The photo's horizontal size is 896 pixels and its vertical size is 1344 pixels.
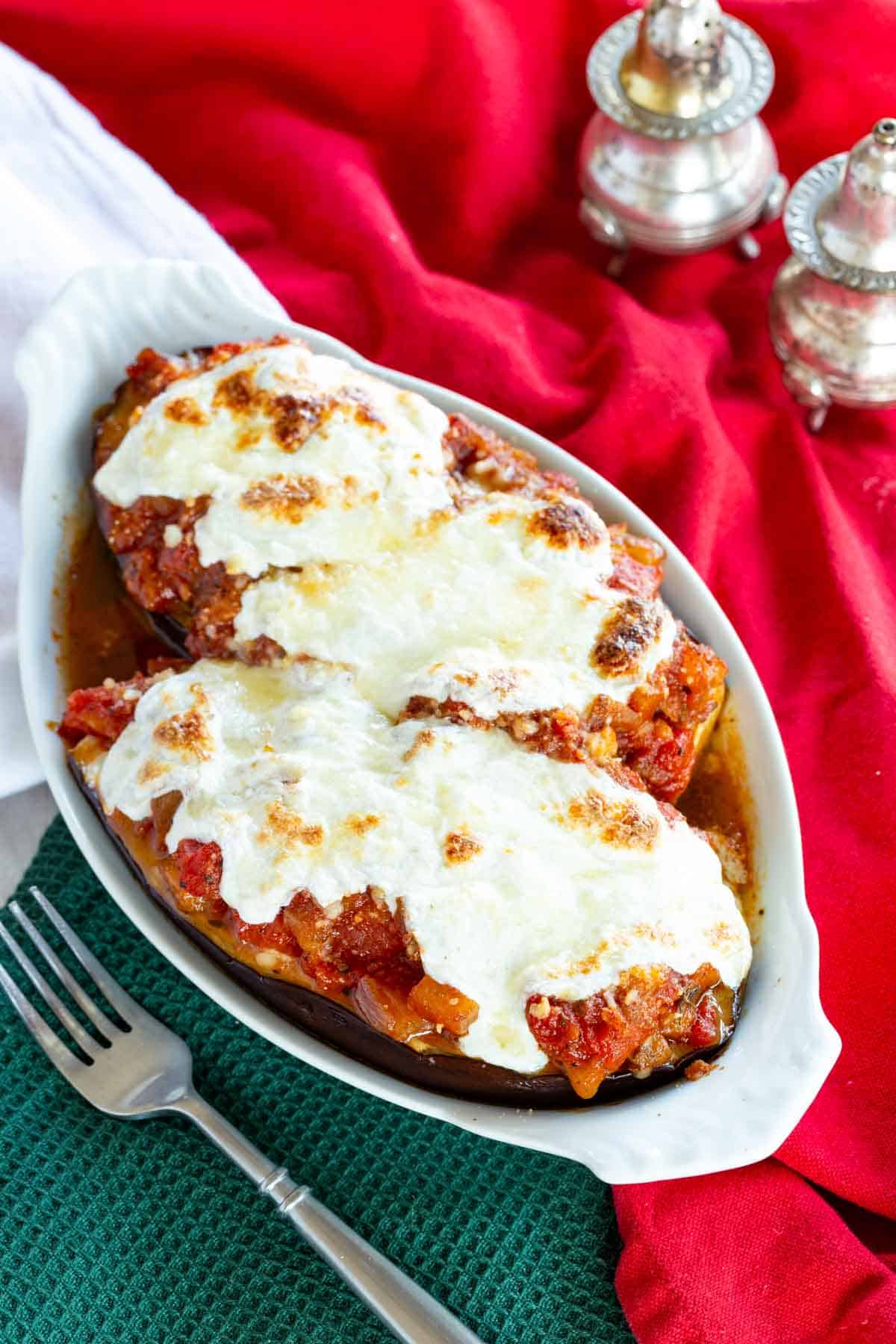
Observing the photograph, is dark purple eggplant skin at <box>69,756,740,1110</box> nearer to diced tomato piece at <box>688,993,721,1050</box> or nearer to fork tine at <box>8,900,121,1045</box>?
diced tomato piece at <box>688,993,721,1050</box>

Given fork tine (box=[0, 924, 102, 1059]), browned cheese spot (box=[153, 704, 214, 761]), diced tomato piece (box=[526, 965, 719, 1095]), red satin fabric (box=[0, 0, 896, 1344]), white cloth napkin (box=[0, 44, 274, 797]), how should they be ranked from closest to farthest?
diced tomato piece (box=[526, 965, 719, 1095]) < browned cheese spot (box=[153, 704, 214, 761]) < fork tine (box=[0, 924, 102, 1059]) < red satin fabric (box=[0, 0, 896, 1344]) < white cloth napkin (box=[0, 44, 274, 797])

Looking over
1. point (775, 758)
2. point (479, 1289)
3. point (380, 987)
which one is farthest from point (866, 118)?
point (479, 1289)

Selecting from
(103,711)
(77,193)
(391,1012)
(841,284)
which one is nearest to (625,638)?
(391,1012)

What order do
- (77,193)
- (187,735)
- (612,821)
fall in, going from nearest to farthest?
(612,821), (187,735), (77,193)

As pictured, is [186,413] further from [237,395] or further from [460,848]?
[460,848]

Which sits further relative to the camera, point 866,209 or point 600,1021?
point 866,209

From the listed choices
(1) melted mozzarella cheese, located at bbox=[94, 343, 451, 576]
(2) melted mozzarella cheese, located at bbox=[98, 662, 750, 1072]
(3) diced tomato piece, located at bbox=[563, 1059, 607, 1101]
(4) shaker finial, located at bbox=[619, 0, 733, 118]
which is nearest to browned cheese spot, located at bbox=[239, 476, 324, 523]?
(1) melted mozzarella cheese, located at bbox=[94, 343, 451, 576]
